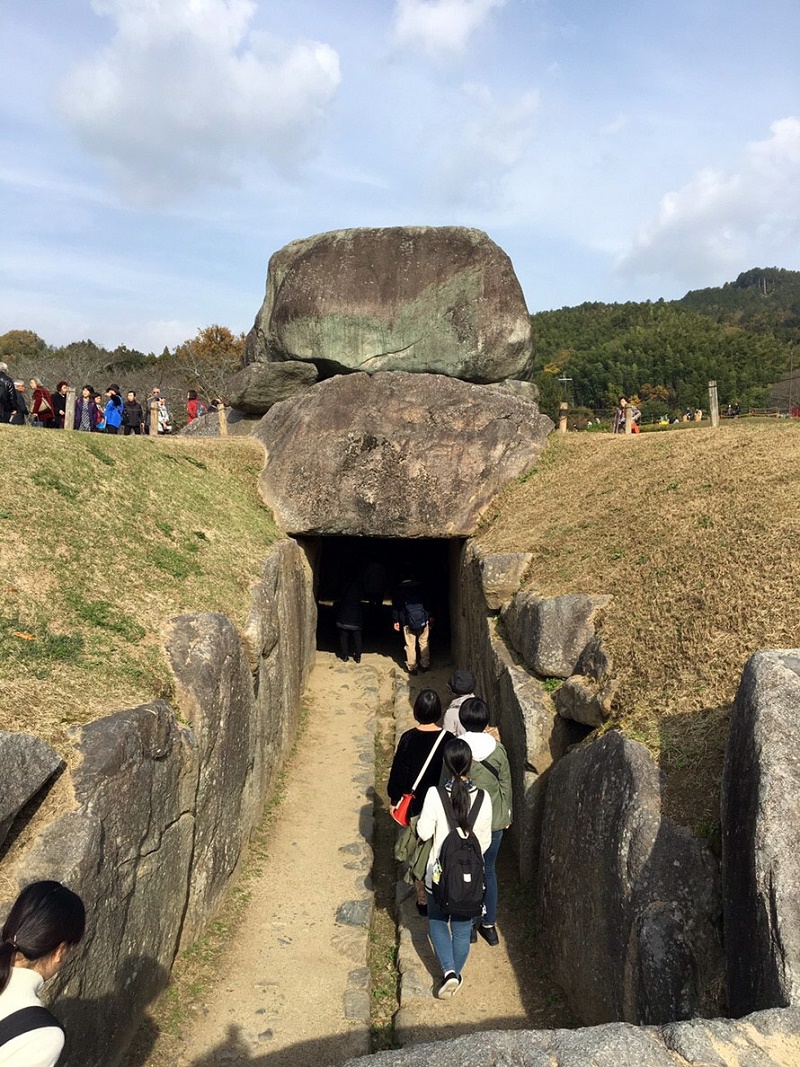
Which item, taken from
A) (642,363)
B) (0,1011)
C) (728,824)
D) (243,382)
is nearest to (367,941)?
(728,824)

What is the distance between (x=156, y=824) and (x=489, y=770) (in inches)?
96.5

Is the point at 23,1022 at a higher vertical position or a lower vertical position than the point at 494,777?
higher

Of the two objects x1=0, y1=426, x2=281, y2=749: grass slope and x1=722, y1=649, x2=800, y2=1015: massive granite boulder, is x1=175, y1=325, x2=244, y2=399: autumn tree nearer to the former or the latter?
x1=0, y1=426, x2=281, y2=749: grass slope

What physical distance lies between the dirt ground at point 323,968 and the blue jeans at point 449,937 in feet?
1.28

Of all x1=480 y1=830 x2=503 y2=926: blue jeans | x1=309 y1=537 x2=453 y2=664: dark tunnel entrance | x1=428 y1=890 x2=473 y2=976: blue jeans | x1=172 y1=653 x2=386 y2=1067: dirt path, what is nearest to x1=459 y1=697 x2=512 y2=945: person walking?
x1=480 y1=830 x2=503 y2=926: blue jeans

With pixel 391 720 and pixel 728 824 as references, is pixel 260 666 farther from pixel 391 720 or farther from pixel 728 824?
pixel 728 824

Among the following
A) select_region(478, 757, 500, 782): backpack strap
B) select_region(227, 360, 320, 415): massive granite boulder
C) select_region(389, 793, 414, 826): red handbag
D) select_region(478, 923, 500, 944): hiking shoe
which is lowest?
select_region(478, 923, 500, 944): hiking shoe

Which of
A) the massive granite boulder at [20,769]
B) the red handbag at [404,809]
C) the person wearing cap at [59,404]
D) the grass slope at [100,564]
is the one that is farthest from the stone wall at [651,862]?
the person wearing cap at [59,404]

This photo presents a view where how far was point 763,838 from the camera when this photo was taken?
12.5ft

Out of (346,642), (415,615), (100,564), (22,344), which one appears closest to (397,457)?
(415,615)

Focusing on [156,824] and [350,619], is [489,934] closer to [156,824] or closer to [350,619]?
[156,824]

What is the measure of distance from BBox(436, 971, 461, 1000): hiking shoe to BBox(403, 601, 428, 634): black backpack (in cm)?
765

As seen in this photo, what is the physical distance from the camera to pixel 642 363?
67.4 m

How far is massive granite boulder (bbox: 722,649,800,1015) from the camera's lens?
11.6 ft
